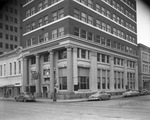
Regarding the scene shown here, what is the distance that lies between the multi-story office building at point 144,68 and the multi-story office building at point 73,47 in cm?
1433

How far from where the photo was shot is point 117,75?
163 ft

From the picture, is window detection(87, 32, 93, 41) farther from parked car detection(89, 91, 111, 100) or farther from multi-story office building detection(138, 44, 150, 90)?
multi-story office building detection(138, 44, 150, 90)

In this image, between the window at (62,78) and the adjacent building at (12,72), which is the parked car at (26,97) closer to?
the window at (62,78)

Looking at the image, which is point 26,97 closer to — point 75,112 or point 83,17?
point 83,17

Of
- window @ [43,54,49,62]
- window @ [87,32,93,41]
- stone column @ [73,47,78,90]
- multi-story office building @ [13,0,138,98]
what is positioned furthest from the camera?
window @ [43,54,49,62]

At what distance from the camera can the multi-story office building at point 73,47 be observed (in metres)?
36.4

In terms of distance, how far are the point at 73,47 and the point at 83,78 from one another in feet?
20.9

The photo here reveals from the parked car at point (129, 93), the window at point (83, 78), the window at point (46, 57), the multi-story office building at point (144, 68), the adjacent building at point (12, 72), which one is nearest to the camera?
the window at point (83, 78)

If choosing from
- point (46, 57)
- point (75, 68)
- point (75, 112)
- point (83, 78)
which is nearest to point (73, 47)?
point (75, 68)

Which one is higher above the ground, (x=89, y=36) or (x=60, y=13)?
(x=60, y=13)

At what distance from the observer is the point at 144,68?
6850cm

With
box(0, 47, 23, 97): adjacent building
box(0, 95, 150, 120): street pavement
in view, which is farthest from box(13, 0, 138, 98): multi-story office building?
box(0, 95, 150, 120): street pavement

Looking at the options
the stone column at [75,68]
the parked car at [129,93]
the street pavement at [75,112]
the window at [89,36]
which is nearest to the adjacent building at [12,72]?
the stone column at [75,68]

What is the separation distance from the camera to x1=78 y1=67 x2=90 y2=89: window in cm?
3774
